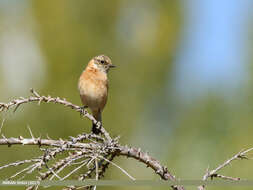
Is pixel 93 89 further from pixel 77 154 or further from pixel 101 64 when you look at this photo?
pixel 77 154

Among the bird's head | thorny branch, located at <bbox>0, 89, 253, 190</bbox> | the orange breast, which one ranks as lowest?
thorny branch, located at <bbox>0, 89, 253, 190</bbox>

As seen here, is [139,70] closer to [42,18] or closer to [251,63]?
[42,18]

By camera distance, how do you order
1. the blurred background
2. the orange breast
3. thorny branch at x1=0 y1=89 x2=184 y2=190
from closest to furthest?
thorny branch at x1=0 y1=89 x2=184 y2=190 → the orange breast → the blurred background

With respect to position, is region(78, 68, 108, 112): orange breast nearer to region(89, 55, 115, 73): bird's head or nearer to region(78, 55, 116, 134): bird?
region(78, 55, 116, 134): bird

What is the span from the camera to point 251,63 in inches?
553

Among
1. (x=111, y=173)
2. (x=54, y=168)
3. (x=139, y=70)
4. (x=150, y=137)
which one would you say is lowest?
(x=54, y=168)

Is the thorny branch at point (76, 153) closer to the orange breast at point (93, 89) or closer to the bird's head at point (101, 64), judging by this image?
the orange breast at point (93, 89)

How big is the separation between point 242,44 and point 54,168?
43.8 ft

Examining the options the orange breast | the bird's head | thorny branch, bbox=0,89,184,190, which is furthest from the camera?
the bird's head

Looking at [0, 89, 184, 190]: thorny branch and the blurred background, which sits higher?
the blurred background

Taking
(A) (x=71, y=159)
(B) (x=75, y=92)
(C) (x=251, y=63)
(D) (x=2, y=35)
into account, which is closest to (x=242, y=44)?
(C) (x=251, y=63)

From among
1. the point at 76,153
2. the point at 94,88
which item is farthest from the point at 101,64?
the point at 76,153

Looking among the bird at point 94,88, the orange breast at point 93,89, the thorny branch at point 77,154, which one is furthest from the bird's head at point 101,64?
the thorny branch at point 77,154

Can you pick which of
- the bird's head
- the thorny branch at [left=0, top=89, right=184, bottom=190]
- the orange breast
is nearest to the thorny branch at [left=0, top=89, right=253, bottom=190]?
the thorny branch at [left=0, top=89, right=184, bottom=190]
